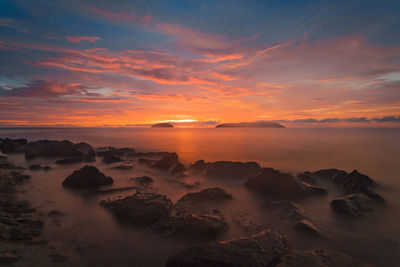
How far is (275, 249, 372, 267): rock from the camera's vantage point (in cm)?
499

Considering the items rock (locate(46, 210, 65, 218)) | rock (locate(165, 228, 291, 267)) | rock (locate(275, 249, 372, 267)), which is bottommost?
rock (locate(46, 210, 65, 218))

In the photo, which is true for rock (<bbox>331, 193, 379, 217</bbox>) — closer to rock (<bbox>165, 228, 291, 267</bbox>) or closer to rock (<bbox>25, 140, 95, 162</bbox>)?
rock (<bbox>165, 228, 291, 267</bbox>)

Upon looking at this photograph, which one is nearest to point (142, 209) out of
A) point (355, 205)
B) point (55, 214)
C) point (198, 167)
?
point (55, 214)

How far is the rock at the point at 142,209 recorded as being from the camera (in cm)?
795

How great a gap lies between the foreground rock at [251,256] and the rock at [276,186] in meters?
5.73

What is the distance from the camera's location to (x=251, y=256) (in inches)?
197

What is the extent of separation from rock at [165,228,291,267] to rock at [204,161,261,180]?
1002 cm

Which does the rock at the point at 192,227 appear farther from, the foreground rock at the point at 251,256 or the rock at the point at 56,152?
the rock at the point at 56,152

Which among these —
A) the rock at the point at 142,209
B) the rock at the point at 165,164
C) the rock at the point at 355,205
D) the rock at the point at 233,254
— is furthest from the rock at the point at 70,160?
the rock at the point at 355,205

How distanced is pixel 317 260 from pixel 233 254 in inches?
86.4

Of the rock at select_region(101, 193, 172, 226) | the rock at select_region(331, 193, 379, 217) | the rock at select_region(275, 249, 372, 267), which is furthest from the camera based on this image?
the rock at select_region(331, 193, 379, 217)

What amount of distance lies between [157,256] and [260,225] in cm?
419

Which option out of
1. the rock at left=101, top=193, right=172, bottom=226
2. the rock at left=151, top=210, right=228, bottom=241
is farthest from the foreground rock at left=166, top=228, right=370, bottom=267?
the rock at left=101, top=193, right=172, bottom=226

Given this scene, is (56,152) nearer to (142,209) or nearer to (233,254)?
(142,209)
